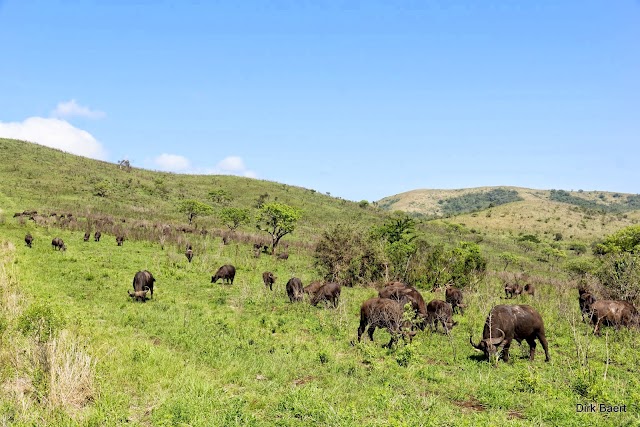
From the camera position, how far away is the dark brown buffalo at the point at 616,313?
16.4 meters

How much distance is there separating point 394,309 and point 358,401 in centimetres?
548

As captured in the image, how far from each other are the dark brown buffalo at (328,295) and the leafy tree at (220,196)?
2578 inches

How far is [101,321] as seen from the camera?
46.7 feet

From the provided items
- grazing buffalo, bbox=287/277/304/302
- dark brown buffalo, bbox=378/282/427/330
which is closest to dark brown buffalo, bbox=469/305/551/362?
dark brown buffalo, bbox=378/282/427/330

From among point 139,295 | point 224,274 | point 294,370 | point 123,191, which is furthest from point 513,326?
point 123,191

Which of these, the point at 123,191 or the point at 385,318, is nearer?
the point at 385,318

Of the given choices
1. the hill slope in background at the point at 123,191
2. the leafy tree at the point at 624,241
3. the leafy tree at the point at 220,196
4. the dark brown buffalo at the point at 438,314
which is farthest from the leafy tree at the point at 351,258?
the leafy tree at the point at 220,196

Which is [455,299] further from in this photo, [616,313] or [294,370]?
[294,370]

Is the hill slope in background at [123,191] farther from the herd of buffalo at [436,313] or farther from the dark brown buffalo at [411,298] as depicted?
the dark brown buffalo at [411,298]

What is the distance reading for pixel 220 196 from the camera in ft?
273

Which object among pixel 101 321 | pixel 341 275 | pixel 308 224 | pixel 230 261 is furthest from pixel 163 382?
pixel 308 224

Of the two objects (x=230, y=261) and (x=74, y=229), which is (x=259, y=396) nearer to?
(x=230, y=261)

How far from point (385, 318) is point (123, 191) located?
75.4 meters

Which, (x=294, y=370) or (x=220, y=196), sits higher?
(x=220, y=196)
